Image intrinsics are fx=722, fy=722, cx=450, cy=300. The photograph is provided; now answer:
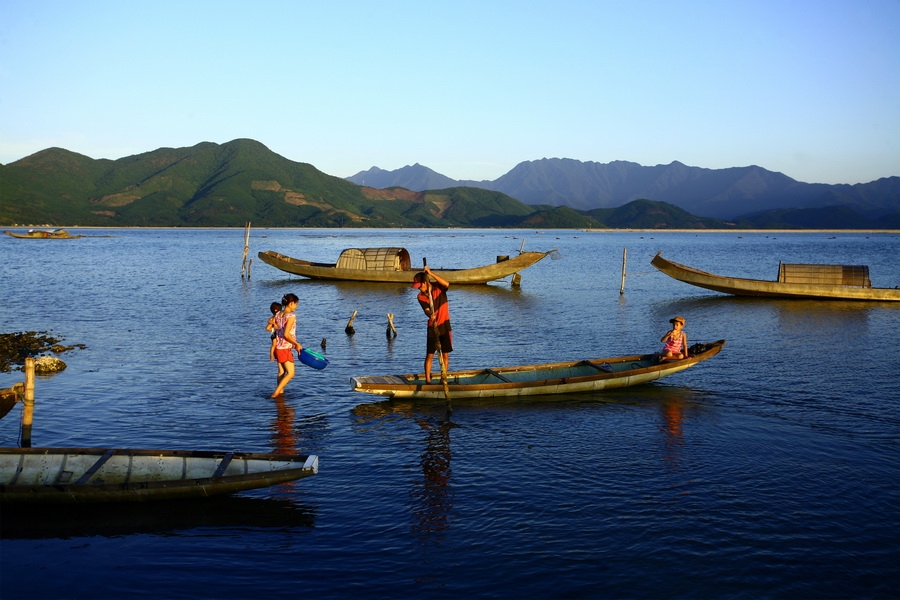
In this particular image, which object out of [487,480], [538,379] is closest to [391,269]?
[538,379]

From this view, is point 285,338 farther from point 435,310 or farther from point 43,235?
point 43,235

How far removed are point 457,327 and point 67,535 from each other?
65.7 feet

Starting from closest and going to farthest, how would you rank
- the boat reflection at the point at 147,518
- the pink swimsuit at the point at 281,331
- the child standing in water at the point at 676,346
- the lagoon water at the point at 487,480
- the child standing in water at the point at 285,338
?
1. the lagoon water at the point at 487,480
2. the boat reflection at the point at 147,518
3. the child standing in water at the point at 285,338
4. the pink swimsuit at the point at 281,331
5. the child standing in water at the point at 676,346

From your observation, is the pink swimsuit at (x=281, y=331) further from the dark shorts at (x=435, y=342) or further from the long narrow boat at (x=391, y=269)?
the long narrow boat at (x=391, y=269)

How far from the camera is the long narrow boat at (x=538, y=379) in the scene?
15.3 metres

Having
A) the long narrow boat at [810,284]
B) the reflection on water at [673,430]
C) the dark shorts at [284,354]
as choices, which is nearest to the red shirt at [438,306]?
the dark shorts at [284,354]

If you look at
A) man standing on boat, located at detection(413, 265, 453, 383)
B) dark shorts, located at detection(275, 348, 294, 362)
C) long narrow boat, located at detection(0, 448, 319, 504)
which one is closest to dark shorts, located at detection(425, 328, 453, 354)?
man standing on boat, located at detection(413, 265, 453, 383)

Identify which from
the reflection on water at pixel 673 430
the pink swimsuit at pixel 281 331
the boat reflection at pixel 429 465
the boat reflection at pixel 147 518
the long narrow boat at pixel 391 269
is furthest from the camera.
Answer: the long narrow boat at pixel 391 269

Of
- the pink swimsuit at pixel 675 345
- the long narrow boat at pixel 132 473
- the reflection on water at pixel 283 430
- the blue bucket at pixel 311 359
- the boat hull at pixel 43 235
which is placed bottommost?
the reflection on water at pixel 283 430

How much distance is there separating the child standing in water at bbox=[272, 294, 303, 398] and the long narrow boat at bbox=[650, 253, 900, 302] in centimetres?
2674

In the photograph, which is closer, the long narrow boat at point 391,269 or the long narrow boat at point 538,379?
the long narrow boat at point 538,379

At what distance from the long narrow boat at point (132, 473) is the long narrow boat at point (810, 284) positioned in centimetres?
3153

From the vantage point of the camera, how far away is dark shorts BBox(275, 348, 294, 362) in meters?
15.4

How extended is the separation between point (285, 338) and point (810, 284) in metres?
30.9
